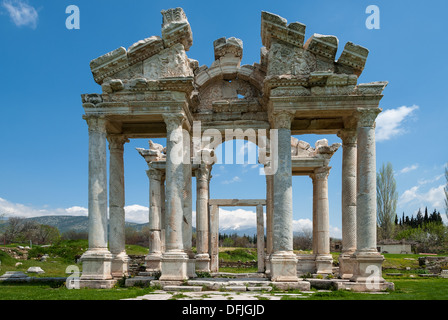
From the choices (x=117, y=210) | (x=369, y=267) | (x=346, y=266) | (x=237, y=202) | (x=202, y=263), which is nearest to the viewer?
(x=369, y=267)

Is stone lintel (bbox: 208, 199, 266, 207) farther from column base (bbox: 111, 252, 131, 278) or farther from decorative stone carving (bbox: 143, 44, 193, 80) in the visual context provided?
decorative stone carving (bbox: 143, 44, 193, 80)

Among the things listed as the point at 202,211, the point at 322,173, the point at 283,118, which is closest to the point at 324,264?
the point at 322,173

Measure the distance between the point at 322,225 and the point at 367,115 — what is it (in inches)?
342

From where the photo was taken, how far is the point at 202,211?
2109cm

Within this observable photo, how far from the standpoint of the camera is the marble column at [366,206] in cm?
1411

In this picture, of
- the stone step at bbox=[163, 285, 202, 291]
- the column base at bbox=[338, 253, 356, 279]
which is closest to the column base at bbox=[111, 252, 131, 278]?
the stone step at bbox=[163, 285, 202, 291]

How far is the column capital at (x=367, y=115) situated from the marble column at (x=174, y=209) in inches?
253

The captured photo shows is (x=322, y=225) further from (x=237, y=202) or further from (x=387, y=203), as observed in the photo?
(x=387, y=203)

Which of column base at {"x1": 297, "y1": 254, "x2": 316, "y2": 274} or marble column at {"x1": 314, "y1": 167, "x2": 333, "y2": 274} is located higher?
marble column at {"x1": 314, "y1": 167, "x2": 333, "y2": 274}

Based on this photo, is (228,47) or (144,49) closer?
(144,49)

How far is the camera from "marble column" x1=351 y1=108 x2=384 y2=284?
46.3 ft

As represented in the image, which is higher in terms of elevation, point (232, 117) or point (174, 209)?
point (232, 117)

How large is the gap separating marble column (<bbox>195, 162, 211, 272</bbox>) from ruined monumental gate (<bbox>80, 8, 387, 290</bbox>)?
3372 millimetres
